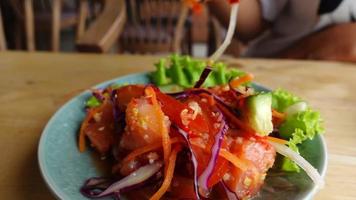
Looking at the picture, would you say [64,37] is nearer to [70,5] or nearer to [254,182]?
[70,5]

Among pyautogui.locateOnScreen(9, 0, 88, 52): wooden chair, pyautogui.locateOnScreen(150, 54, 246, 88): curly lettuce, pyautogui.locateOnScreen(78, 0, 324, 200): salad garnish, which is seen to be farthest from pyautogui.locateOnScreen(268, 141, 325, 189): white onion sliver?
pyautogui.locateOnScreen(9, 0, 88, 52): wooden chair

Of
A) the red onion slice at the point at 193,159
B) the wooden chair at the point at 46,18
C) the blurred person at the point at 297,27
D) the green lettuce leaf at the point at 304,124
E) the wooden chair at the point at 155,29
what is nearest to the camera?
the red onion slice at the point at 193,159

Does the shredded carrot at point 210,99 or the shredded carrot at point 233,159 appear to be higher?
the shredded carrot at point 210,99

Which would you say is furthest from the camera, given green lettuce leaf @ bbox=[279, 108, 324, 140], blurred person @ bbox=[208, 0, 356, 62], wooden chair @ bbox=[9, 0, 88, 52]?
wooden chair @ bbox=[9, 0, 88, 52]

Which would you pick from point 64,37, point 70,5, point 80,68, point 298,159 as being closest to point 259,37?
point 80,68

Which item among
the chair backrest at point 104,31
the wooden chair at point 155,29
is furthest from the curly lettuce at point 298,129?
the wooden chair at point 155,29

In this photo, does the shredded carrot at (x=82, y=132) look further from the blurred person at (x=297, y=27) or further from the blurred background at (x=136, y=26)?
the blurred background at (x=136, y=26)

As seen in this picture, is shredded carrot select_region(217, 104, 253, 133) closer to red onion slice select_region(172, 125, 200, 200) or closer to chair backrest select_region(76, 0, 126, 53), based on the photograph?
red onion slice select_region(172, 125, 200, 200)
